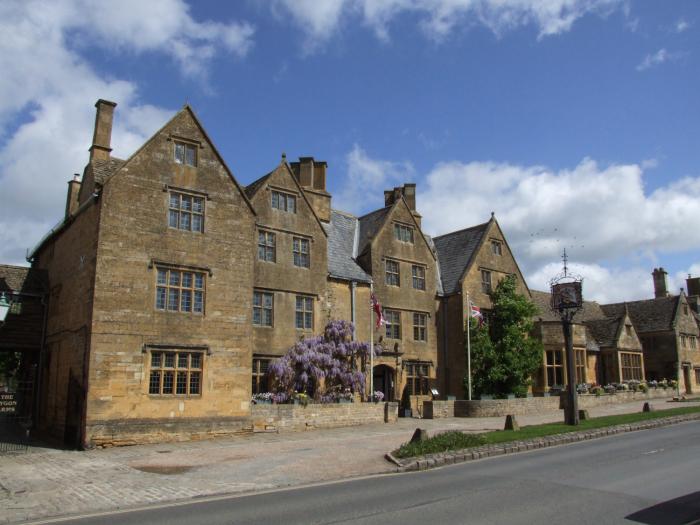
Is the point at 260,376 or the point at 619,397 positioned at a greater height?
the point at 260,376

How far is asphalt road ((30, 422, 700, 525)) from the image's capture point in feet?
32.2

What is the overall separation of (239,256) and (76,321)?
677cm

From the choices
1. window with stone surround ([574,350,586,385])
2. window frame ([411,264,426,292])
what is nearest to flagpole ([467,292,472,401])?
window frame ([411,264,426,292])

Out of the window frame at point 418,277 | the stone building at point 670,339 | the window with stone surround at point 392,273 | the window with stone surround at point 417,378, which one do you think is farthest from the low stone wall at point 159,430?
the stone building at point 670,339

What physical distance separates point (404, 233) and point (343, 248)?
416cm

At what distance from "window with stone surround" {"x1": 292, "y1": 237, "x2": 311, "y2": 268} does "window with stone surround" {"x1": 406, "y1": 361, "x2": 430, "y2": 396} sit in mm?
9034

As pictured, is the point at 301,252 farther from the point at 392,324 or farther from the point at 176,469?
the point at 176,469

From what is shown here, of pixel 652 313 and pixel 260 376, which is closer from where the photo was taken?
pixel 260 376

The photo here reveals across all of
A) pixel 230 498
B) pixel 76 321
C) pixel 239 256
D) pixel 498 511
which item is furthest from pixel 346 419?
pixel 498 511

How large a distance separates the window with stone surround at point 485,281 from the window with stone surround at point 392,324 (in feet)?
23.2

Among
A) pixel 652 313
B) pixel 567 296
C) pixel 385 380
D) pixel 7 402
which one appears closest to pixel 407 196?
pixel 385 380

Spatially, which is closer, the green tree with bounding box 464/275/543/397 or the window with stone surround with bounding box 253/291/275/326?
the window with stone surround with bounding box 253/291/275/326

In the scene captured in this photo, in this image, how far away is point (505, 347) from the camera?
3603cm

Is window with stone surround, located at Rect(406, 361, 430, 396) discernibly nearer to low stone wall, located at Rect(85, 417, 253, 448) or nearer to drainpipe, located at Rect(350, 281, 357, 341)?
drainpipe, located at Rect(350, 281, 357, 341)
